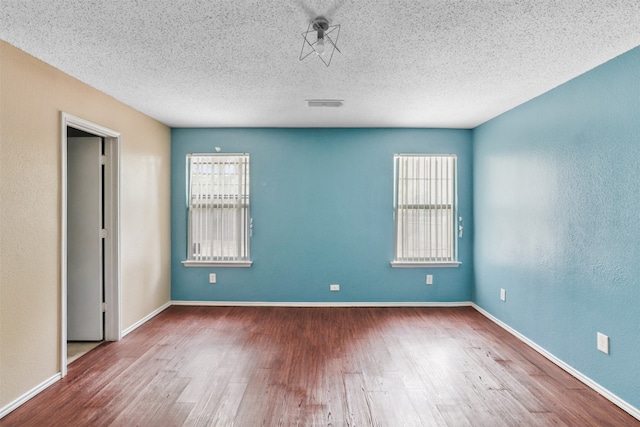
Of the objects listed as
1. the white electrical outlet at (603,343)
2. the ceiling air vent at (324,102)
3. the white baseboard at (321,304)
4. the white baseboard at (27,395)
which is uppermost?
the ceiling air vent at (324,102)

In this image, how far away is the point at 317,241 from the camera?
4.38 meters

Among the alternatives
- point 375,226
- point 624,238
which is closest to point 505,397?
point 624,238

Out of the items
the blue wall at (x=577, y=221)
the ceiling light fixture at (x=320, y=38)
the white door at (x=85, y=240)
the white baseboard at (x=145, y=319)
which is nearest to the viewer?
the ceiling light fixture at (x=320, y=38)

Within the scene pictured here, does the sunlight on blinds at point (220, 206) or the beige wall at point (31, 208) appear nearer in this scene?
the beige wall at point (31, 208)

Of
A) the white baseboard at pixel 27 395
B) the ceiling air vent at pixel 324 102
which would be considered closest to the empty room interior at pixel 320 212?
the white baseboard at pixel 27 395

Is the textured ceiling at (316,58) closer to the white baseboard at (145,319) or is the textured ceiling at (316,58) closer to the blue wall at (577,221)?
the blue wall at (577,221)

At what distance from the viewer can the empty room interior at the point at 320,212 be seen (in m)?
2.05

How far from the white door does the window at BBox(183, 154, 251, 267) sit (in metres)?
1.21

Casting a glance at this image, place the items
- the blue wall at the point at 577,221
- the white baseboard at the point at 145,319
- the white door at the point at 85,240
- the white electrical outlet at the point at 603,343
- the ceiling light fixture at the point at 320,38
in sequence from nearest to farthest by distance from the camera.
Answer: the ceiling light fixture at the point at 320,38 < the blue wall at the point at 577,221 < the white electrical outlet at the point at 603,343 < the white door at the point at 85,240 < the white baseboard at the point at 145,319

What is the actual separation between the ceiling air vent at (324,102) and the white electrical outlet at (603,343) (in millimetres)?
2957

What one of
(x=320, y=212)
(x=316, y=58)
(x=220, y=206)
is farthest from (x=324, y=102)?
(x=220, y=206)

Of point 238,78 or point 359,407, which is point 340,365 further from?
point 238,78

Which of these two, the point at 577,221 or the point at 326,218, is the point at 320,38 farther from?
the point at 326,218

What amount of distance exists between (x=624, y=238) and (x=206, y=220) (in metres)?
4.30
